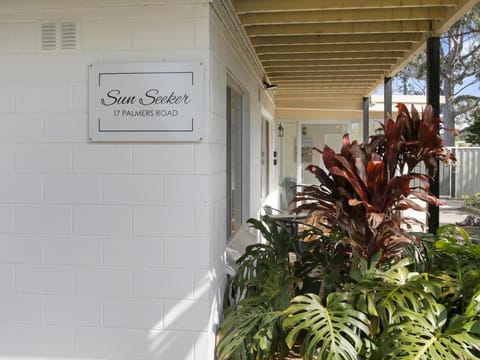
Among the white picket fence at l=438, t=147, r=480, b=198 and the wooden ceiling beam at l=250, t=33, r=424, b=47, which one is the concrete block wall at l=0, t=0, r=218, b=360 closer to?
the wooden ceiling beam at l=250, t=33, r=424, b=47

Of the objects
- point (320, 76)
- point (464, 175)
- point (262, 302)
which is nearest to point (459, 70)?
point (464, 175)

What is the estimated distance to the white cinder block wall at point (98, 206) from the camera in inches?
121

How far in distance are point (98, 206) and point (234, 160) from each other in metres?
2.27

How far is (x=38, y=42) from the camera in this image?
3.14m

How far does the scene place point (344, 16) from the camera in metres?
4.15

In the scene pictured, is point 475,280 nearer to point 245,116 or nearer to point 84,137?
point 84,137

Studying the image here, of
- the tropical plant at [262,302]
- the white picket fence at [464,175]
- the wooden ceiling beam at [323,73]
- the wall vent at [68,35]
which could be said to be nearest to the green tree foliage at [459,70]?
the white picket fence at [464,175]

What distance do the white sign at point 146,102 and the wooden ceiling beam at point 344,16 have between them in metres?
1.35

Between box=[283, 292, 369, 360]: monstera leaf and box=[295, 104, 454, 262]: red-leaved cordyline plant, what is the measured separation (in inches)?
18.0

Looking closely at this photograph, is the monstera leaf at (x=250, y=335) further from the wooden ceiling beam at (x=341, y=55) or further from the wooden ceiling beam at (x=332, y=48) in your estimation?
the wooden ceiling beam at (x=341, y=55)

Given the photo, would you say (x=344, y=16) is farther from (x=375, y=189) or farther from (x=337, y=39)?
(x=375, y=189)

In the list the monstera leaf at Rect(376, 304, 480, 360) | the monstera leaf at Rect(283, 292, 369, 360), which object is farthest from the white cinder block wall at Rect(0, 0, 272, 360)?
the monstera leaf at Rect(376, 304, 480, 360)

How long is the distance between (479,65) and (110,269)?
64.9 ft

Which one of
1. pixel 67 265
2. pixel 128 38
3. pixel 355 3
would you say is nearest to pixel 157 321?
pixel 67 265
